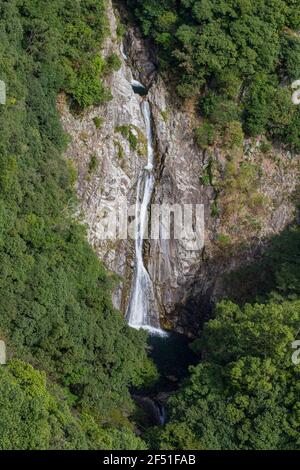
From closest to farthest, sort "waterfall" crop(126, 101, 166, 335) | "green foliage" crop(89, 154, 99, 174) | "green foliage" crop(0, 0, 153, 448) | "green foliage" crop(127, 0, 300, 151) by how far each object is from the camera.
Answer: "green foliage" crop(0, 0, 153, 448) → "green foliage" crop(89, 154, 99, 174) → "waterfall" crop(126, 101, 166, 335) → "green foliage" crop(127, 0, 300, 151)

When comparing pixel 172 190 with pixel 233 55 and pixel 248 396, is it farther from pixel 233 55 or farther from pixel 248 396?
pixel 248 396

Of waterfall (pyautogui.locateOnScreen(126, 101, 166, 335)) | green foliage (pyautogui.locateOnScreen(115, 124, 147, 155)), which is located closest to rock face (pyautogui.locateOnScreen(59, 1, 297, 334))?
green foliage (pyautogui.locateOnScreen(115, 124, 147, 155))

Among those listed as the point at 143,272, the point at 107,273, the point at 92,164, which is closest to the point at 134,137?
the point at 92,164

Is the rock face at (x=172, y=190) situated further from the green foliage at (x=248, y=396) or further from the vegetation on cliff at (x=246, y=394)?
the green foliage at (x=248, y=396)

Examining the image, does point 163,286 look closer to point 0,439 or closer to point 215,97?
point 215,97

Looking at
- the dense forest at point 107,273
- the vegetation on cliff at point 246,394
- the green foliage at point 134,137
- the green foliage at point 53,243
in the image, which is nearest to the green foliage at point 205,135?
the dense forest at point 107,273

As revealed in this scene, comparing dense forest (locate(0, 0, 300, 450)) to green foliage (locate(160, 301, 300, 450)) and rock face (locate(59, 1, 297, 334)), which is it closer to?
green foliage (locate(160, 301, 300, 450))

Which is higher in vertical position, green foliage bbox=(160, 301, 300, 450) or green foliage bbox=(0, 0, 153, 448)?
green foliage bbox=(0, 0, 153, 448)
